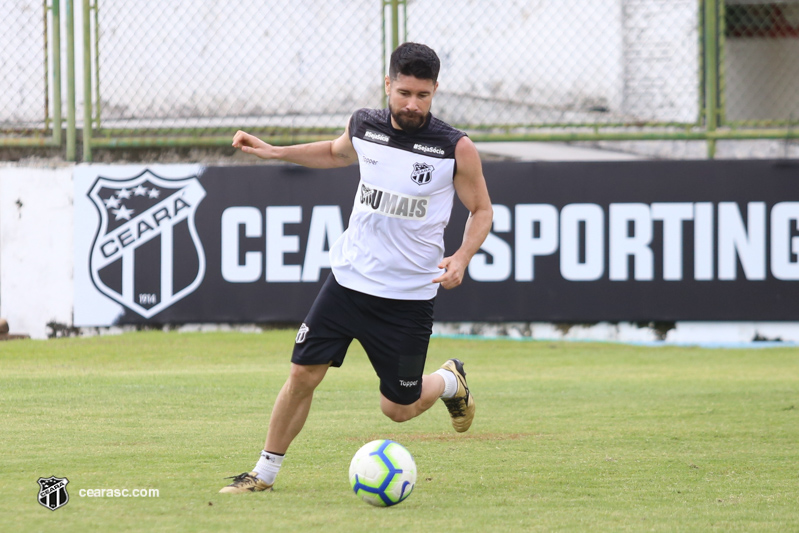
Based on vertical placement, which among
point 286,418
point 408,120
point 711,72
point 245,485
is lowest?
point 245,485

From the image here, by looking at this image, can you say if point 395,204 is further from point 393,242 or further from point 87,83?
point 87,83

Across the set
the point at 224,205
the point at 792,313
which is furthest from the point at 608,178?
the point at 224,205

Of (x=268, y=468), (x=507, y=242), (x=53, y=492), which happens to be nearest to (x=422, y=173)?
(x=268, y=468)

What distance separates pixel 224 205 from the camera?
11.9m

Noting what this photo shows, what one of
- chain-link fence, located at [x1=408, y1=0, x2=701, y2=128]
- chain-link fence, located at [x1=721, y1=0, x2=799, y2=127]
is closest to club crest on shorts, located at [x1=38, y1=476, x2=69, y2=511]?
chain-link fence, located at [x1=408, y1=0, x2=701, y2=128]

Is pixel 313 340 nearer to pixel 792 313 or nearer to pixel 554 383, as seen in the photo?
pixel 554 383

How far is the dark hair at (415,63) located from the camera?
4785 mm

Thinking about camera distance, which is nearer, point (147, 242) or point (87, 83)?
point (147, 242)

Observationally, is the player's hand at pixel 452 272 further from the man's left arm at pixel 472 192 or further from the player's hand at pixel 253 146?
the player's hand at pixel 253 146

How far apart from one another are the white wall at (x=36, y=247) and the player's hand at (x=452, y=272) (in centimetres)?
815

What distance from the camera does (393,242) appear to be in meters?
5.03

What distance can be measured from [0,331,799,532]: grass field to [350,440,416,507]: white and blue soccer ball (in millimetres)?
95

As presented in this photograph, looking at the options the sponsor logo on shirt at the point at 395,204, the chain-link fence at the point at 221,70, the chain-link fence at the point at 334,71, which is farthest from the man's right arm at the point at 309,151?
the chain-link fence at the point at 221,70

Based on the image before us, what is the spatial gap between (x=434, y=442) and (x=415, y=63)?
2493mm
